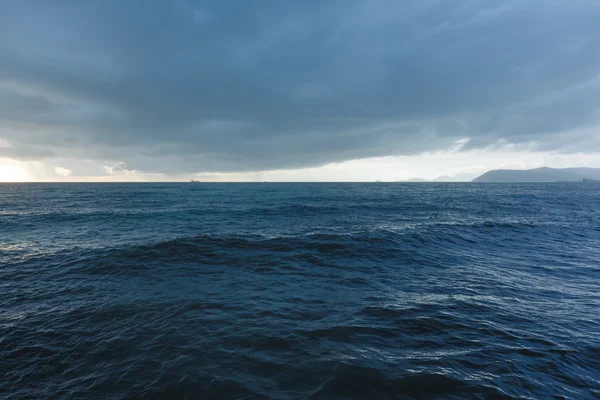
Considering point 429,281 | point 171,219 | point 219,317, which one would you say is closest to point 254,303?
point 219,317

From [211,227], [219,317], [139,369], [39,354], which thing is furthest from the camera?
[211,227]

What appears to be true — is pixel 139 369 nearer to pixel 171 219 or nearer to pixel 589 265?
pixel 589 265

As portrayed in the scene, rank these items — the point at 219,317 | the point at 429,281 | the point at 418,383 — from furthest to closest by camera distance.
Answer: the point at 429,281, the point at 219,317, the point at 418,383

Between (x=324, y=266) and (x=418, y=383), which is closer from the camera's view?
(x=418, y=383)

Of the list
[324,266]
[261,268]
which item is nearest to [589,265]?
[324,266]

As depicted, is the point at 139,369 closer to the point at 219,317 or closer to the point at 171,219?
the point at 219,317

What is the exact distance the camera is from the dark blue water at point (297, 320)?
869 cm

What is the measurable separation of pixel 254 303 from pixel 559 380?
505 inches

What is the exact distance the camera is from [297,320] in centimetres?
1255

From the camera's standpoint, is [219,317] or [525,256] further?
[525,256]

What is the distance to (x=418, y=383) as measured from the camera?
8523 mm

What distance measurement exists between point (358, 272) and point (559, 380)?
1188 centimetres

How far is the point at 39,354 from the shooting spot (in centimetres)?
1034

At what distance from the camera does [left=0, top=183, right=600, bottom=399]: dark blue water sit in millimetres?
8688
